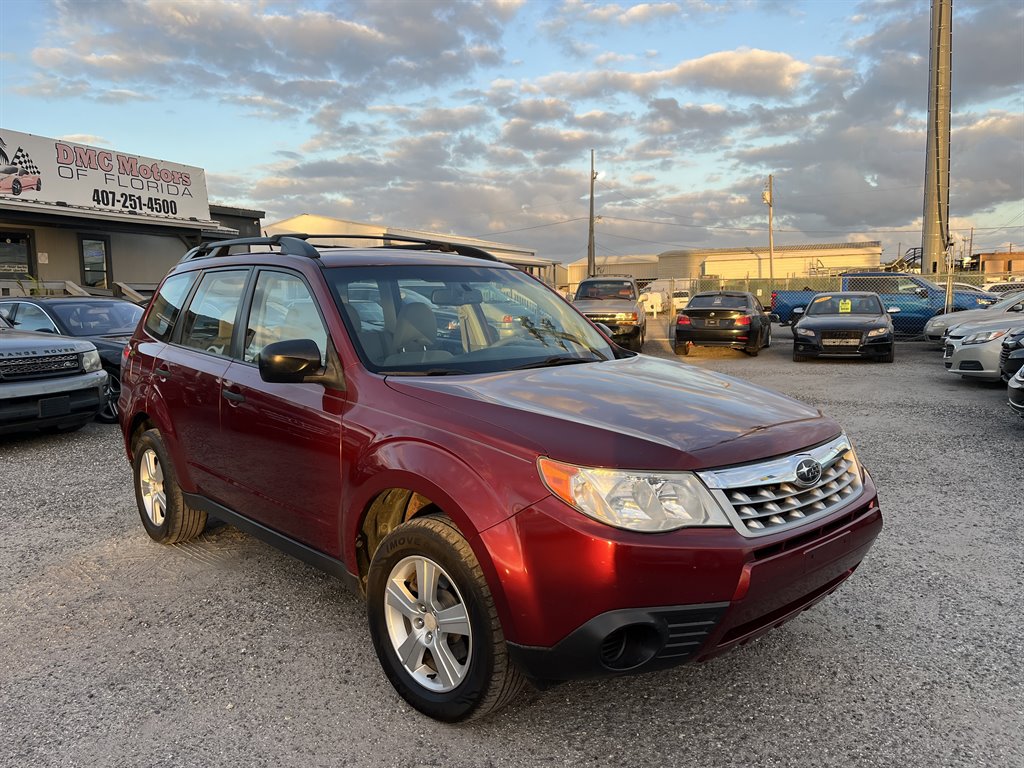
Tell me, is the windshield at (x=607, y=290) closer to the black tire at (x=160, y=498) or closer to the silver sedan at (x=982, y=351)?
the silver sedan at (x=982, y=351)

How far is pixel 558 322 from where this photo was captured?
388 cm

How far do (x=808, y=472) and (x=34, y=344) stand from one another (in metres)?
7.63

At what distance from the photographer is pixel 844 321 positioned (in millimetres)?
14438

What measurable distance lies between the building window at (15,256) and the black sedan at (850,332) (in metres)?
19.4

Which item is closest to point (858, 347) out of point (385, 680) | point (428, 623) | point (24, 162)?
point (385, 680)

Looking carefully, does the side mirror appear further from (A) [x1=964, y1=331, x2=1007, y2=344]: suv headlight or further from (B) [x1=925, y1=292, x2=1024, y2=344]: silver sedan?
(B) [x1=925, y1=292, x2=1024, y2=344]: silver sedan

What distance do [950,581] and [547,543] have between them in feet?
9.22

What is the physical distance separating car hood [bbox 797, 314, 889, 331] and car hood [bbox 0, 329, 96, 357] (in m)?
12.4

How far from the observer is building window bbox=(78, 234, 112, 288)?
2138 centimetres

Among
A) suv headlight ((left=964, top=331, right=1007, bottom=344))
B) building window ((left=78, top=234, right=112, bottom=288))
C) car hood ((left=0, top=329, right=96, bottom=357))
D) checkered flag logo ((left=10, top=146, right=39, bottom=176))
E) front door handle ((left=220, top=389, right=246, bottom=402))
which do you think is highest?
checkered flag logo ((left=10, top=146, right=39, bottom=176))

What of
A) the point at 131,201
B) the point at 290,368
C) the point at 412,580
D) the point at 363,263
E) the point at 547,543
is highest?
the point at 131,201

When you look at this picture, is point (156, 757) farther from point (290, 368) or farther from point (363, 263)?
point (363, 263)

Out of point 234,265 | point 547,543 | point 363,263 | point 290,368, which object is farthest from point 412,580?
point 234,265

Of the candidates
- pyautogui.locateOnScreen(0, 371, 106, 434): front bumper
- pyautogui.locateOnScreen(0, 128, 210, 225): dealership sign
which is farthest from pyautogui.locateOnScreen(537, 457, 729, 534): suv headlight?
pyautogui.locateOnScreen(0, 128, 210, 225): dealership sign
